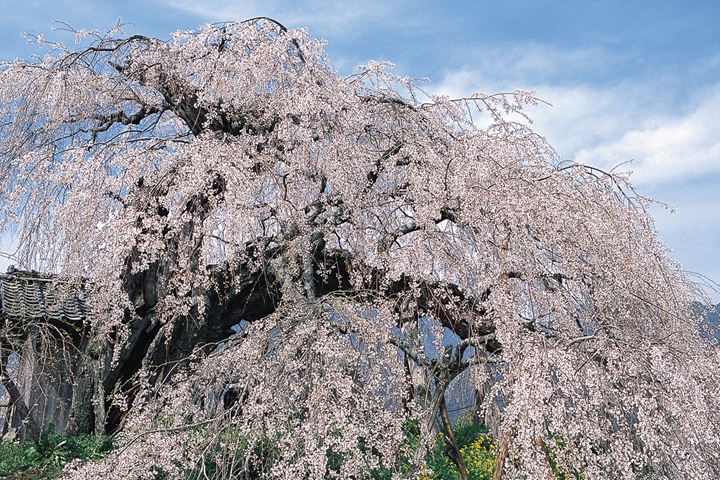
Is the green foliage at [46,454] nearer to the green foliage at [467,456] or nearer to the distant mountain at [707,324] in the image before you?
the green foliage at [467,456]

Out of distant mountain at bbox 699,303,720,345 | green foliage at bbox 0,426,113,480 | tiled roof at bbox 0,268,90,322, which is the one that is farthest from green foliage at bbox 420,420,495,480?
tiled roof at bbox 0,268,90,322

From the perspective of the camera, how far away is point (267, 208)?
5.76 m

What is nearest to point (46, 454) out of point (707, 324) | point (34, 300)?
point (34, 300)

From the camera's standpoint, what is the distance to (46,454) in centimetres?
536

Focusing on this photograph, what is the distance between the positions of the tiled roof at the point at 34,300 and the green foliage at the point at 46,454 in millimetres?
1493

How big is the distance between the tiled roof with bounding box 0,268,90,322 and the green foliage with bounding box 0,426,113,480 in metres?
1.49

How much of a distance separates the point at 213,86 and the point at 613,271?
14.3 feet

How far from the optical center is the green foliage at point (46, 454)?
5.04 meters

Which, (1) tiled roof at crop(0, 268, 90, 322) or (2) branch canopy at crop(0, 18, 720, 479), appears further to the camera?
(1) tiled roof at crop(0, 268, 90, 322)

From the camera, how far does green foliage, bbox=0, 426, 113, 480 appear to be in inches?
198

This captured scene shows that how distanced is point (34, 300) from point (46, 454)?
2375 mm

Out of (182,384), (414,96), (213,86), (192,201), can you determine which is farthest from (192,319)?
(414,96)

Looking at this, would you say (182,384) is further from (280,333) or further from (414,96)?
(414,96)

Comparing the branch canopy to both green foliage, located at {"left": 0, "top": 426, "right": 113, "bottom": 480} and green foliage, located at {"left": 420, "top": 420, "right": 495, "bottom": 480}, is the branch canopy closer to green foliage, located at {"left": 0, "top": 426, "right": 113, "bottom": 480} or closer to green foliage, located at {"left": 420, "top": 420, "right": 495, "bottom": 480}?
green foliage, located at {"left": 0, "top": 426, "right": 113, "bottom": 480}
